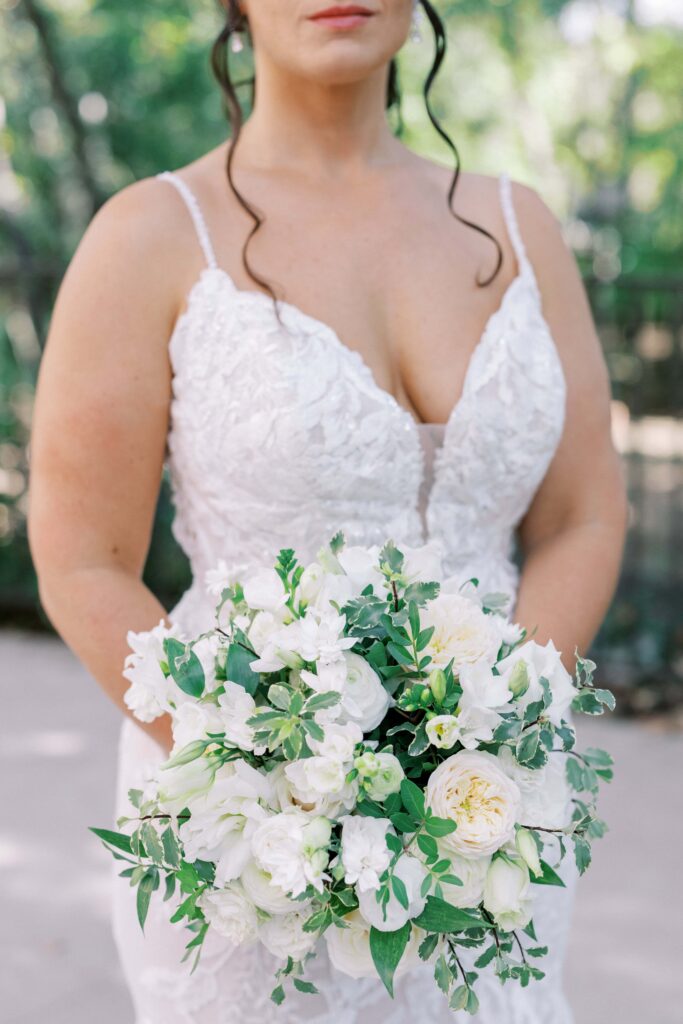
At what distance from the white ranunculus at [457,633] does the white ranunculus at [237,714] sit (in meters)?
0.20

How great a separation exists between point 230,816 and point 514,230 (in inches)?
48.6

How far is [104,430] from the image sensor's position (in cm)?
184

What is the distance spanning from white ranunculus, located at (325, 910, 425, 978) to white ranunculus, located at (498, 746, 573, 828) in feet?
0.60

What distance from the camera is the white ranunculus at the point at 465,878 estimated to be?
53.6 inches

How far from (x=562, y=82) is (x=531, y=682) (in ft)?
29.7

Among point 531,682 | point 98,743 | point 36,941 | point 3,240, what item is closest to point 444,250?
point 531,682

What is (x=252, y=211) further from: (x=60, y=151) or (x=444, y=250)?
(x=60, y=151)

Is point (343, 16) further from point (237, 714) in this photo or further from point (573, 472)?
point (237, 714)

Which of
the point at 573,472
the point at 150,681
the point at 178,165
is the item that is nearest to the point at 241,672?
the point at 150,681

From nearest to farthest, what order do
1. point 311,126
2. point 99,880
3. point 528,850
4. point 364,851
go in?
point 364,851, point 528,850, point 311,126, point 99,880

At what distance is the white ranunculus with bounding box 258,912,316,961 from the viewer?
4.55 ft

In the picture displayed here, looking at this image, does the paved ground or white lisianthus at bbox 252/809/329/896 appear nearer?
white lisianthus at bbox 252/809/329/896

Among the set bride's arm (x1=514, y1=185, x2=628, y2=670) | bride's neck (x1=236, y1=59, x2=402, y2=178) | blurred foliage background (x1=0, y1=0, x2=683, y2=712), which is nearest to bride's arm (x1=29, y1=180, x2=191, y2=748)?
bride's neck (x1=236, y1=59, x2=402, y2=178)

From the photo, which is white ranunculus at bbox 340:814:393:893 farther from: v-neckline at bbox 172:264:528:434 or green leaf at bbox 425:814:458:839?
v-neckline at bbox 172:264:528:434
